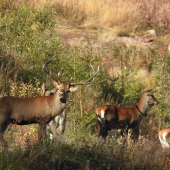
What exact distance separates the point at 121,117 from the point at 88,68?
2167 mm

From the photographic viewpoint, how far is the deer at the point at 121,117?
11.9 meters

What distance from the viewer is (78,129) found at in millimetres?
10406

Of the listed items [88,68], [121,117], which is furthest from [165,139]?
[88,68]

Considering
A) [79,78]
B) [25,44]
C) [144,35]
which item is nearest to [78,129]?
→ [79,78]

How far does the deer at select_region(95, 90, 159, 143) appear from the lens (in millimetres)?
11867

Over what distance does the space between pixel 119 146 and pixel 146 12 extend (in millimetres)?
18651

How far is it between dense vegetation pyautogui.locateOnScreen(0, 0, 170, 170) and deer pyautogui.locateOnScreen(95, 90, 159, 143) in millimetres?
311

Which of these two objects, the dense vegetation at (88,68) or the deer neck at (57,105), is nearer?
the dense vegetation at (88,68)

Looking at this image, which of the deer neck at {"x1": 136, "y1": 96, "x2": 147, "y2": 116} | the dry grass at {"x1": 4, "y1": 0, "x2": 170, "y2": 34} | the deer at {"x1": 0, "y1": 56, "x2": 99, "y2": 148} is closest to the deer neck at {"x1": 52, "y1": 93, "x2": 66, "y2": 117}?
the deer at {"x1": 0, "y1": 56, "x2": 99, "y2": 148}

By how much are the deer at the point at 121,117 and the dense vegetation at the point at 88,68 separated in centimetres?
31

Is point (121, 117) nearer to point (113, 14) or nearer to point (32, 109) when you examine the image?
point (32, 109)

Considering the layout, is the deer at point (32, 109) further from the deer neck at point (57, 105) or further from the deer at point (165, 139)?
the deer at point (165, 139)

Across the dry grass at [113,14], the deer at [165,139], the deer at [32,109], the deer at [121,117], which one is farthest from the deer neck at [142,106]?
the dry grass at [113,14]

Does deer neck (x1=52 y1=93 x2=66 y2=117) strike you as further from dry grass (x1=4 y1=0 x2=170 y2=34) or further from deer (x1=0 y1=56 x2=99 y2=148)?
dry grass (x1=4 y1=0 x2=170 y2=34)
